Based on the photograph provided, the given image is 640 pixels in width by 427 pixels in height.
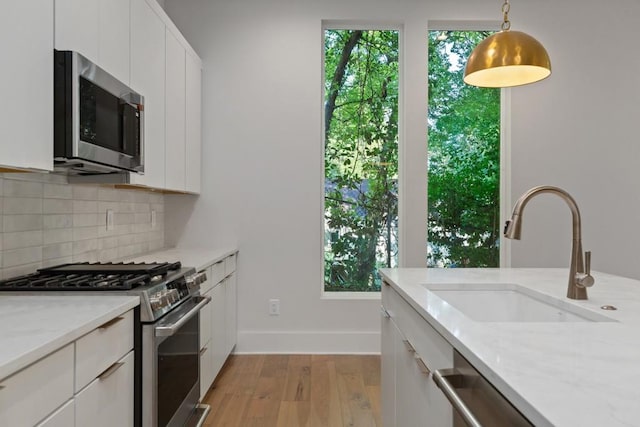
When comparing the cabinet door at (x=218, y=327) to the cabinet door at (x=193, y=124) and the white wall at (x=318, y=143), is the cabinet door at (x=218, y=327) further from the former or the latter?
the cabinet door at (x=193, y=124)

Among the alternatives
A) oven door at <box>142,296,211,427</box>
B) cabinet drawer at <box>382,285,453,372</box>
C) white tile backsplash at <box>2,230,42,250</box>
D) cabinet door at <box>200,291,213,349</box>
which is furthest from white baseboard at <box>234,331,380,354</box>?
white tile backsplash at <box>2,230,42,250</box>

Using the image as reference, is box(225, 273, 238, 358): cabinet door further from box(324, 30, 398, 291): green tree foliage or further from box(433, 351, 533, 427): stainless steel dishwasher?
box(433, 351, 533, 427): stainless steel dishwasher

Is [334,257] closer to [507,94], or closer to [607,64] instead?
[507,94]

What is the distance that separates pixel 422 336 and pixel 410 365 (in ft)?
0.74

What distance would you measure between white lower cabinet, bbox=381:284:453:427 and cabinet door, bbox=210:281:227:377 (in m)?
1.13

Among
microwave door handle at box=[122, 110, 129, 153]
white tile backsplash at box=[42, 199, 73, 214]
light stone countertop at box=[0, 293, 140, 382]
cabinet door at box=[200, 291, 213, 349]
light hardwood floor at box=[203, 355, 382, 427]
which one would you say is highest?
microwave door handle at box=[122, 110, 129, 153]

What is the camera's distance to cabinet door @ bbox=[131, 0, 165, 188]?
2.25m

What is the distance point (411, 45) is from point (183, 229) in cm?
240

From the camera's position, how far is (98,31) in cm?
184

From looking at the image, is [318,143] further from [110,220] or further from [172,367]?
[172,367]

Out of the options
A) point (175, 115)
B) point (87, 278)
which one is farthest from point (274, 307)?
point (87, 278)

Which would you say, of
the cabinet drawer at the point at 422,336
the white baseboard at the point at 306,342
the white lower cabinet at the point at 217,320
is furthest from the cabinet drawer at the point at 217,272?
the cabinet drawer at the point at 422,336

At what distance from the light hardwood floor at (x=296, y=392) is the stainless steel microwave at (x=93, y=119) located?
147 centimetres

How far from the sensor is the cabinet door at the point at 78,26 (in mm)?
1561
